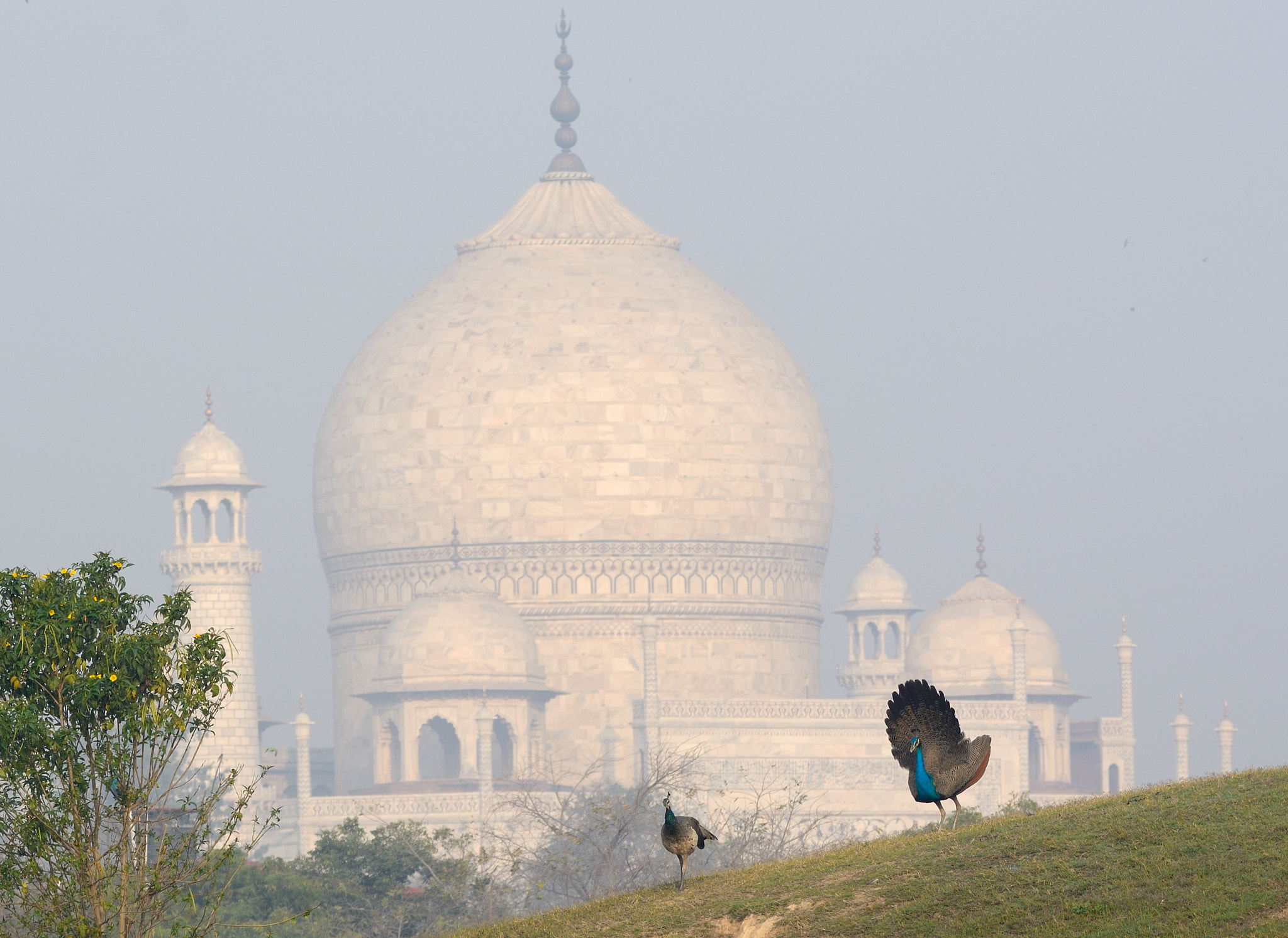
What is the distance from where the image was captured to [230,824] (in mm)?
19484

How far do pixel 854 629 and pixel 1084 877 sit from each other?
5274cm

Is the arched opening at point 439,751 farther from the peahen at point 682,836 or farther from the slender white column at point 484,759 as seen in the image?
the peahen at point 682,836

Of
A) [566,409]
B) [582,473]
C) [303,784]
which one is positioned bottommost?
[303,784]

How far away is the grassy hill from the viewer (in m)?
18.4

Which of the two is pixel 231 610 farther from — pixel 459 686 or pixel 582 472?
pixel 582 472

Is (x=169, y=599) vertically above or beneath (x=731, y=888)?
above

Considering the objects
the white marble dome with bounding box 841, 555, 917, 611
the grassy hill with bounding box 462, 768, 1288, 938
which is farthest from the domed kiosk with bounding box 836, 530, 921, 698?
the grassy hill with bounding box 462, 768, 1288, 938

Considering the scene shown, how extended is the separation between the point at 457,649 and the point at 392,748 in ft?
10.4

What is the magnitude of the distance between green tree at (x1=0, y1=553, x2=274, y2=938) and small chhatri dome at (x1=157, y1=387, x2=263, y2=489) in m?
45.9

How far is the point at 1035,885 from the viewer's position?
19.2 meters

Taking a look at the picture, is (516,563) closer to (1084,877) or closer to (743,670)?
(743,670)

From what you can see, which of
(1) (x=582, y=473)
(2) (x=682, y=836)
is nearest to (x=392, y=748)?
(1) (x=582, y=473)

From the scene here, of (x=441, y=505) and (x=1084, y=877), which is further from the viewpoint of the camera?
(x=441, y=505)

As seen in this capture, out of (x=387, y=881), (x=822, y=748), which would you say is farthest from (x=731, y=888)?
(x=822, y=748)
